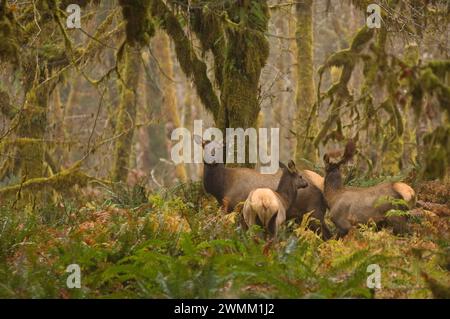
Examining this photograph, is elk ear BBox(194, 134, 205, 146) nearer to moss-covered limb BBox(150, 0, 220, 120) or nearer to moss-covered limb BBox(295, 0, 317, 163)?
moss-covered limb BBox(150, 0, 220, 120)

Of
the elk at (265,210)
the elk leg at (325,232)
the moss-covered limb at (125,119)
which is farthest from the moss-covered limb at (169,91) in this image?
the elk at (265,210)

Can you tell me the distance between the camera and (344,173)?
55.0 ft

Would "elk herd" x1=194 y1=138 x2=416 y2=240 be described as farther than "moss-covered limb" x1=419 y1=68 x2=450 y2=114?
Yes

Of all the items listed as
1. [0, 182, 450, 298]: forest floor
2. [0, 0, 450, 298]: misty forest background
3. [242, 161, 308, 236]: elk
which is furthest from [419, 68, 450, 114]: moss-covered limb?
[242, 161, 308, 236]: elk

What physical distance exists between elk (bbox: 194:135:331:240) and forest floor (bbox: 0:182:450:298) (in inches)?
22.1

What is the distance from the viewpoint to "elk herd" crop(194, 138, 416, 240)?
1203 cm

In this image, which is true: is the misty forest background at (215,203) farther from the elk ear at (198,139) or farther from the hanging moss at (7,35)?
the elk ear at (198,139)

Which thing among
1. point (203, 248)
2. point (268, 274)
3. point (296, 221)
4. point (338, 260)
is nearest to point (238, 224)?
point (296, 221)

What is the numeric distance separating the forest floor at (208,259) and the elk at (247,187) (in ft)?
1.84

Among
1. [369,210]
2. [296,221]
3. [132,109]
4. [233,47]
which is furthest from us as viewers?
[132,109]

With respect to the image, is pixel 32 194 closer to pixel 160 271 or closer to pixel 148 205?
pixel 148 205

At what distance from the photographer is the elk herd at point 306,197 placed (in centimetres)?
1203

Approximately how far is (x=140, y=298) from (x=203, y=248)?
6.79ft

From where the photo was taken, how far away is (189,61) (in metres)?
15.6
